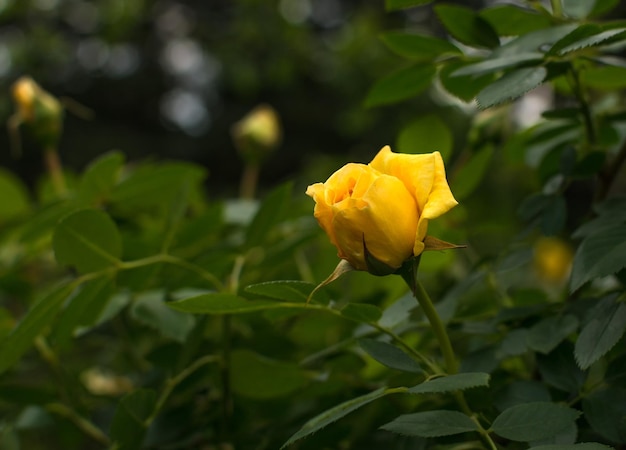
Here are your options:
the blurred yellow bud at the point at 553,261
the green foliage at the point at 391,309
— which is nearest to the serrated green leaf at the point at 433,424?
the green foliage at the point at 391,309

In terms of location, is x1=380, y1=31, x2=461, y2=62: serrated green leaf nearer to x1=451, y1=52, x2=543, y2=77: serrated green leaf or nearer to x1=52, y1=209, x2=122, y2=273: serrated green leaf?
x1=451, y1=52, x2=543, y2=77: serrated green leaf

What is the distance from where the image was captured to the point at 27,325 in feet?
1.50

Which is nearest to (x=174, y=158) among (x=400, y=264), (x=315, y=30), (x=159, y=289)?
(x=315, y=30)

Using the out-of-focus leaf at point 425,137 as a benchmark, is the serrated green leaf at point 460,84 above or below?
above

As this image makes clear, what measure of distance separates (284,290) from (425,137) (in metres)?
0.25

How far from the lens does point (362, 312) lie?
1.25ft

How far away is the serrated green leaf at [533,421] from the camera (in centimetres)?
33

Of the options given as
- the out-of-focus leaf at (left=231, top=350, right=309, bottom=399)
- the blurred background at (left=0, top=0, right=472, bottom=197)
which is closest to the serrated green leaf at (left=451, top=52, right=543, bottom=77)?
the out-of-focus leaf at (left=231, top=350, right=309, bottom=399)

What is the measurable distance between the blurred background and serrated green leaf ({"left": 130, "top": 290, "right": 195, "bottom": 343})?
5.46 ft

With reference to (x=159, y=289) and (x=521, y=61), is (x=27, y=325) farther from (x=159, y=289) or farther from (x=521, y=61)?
(x=521, y=61)

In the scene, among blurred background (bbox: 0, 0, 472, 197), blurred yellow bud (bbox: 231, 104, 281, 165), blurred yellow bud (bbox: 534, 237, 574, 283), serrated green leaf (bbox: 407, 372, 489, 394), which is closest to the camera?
serrated green leaf (bbox: 407, 372, 489, 394)

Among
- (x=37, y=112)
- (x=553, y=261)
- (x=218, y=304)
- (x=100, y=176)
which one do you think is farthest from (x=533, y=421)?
(x=553, y=261)

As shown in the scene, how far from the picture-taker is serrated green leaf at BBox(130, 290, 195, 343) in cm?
52

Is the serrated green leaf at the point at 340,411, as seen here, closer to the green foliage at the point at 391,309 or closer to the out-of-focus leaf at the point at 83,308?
the green foliage at the point at 391,309
